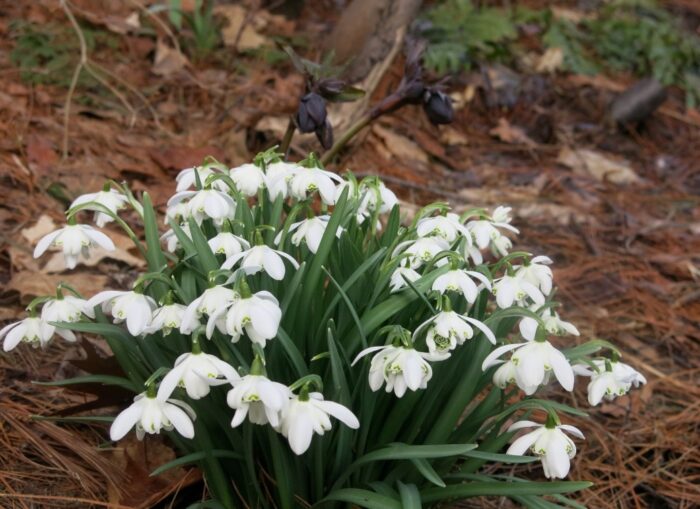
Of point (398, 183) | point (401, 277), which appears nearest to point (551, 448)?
point (401, 277)

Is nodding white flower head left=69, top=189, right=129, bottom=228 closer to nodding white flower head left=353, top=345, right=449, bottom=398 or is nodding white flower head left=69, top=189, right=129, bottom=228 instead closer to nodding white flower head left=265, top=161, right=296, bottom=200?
nodding white flower head left=265, top=161, right=296, bottom=200

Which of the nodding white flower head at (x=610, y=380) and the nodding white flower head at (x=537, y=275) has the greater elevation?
the nodding white flower head at (x=537, y=275)

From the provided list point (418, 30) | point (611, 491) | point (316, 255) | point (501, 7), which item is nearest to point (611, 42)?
point (501, 7)

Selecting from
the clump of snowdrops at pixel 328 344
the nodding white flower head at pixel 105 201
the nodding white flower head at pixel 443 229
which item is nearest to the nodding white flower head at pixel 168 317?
the clump of snowdrops at pixel 328 344

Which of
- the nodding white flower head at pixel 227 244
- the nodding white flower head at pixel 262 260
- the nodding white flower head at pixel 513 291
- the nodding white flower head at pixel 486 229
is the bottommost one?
the nodding white flower head at pixel 513 291

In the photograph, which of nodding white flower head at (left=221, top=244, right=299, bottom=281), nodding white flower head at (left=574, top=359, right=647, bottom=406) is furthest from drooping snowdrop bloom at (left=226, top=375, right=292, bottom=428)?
nodding white flower head at (left=574, top=359, right=647, bottom=406)

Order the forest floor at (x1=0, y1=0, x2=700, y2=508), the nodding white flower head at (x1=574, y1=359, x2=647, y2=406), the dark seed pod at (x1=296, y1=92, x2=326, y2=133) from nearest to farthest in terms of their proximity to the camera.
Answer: the nodding white flower head at (x1=574, y1=359, x2=647, y2=406) < the forest floor at (x1=0, y1=0, x2=700, y2=508) < the dark seed pod at (x1=296, y1=92, x2=326, y2=133)

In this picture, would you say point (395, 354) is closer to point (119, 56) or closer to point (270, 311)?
point (270, 311)

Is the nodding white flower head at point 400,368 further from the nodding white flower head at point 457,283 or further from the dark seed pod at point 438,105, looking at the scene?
the dark seed pod at point 438,105
